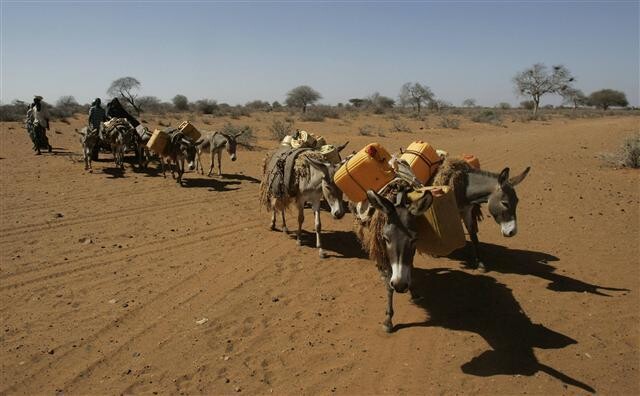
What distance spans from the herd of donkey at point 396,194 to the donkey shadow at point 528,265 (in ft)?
1.19

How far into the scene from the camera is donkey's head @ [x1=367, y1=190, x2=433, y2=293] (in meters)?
4.42

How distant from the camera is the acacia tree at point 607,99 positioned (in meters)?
75.4

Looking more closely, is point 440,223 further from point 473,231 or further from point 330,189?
point 330,189

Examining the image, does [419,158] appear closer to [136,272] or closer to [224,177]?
[136,272]

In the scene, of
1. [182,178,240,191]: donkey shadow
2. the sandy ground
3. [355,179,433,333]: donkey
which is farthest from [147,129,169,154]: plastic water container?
[355,179,433,333]: donkey

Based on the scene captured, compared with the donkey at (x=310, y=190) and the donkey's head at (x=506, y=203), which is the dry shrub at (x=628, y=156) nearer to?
the donkey's head at (x=506, y=203)

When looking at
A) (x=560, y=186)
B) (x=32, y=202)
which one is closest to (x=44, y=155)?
(x=32, y=202)

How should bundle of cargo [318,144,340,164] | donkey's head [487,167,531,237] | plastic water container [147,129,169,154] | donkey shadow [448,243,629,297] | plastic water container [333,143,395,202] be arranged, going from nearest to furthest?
plastic water container [333,143,395,202], donkey's head [487,167,531,237], donkey shadow [448,243,629,297], bundle of cargo [318,144,340,164], plastic water container [147,129,169,154]

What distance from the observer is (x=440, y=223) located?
488 cm

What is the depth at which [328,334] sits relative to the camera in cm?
520

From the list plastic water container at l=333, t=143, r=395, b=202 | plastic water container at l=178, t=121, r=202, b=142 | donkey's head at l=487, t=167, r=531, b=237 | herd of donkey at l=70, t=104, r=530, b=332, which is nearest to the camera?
herd of donkey at l=70, t=104, r=530, b=332

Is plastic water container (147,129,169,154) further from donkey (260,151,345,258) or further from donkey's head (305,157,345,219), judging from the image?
donkey's head (305,157,345,219)

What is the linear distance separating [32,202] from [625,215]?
13542 millimetres

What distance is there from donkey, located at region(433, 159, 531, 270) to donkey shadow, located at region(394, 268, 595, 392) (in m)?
0.75
